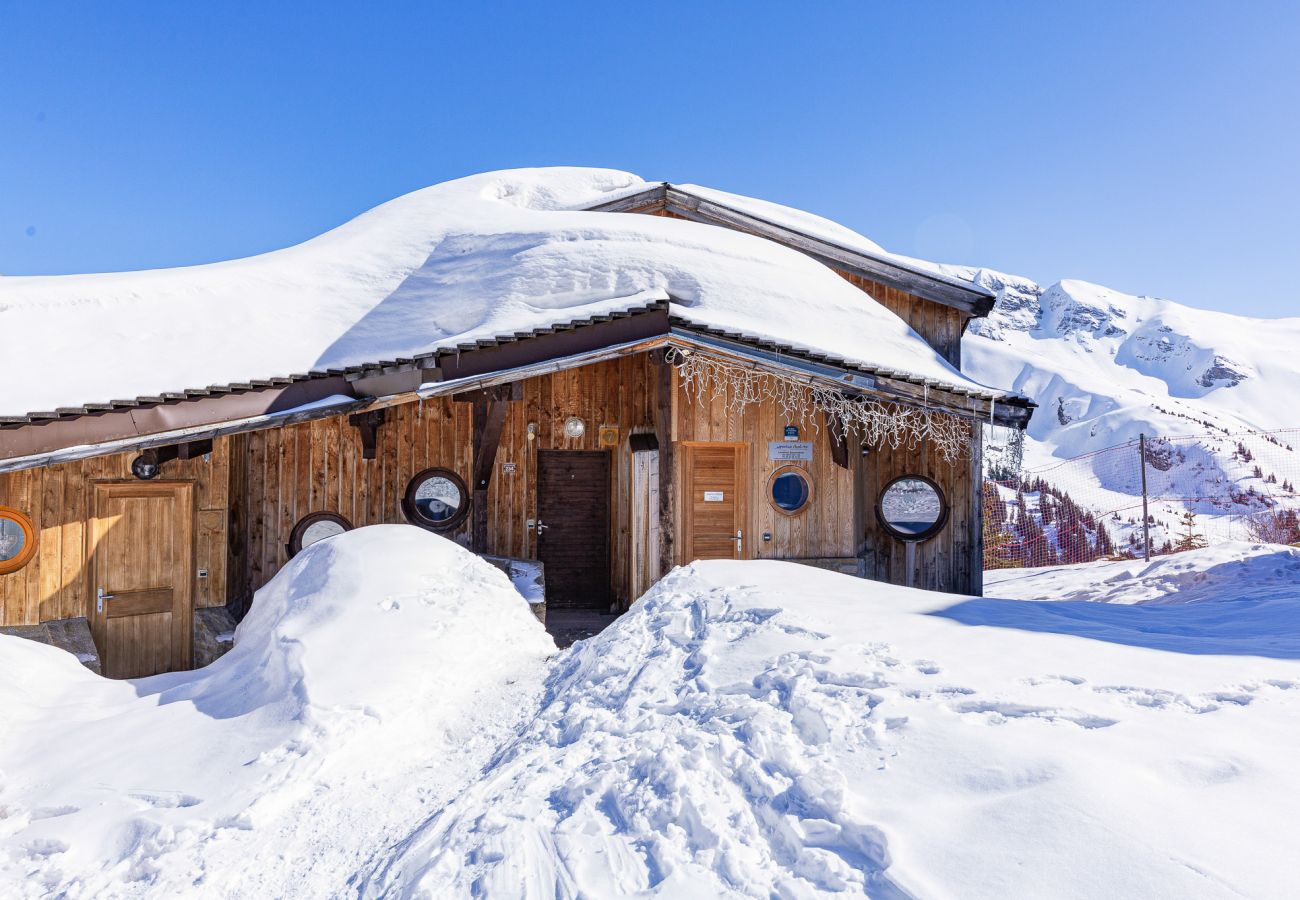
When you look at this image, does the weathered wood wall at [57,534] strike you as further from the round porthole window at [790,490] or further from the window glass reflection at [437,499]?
the round porthole window at [790,490]

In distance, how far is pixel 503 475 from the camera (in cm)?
978

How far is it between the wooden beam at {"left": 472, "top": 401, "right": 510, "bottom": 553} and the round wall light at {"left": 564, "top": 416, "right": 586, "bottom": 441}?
35.2 inches

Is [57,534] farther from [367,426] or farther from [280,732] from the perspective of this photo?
[280,732]

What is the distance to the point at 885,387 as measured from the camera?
8.46 metres

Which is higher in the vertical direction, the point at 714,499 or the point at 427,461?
the point at 427,461

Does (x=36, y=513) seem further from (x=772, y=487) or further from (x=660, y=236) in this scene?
(x=660, y=236)

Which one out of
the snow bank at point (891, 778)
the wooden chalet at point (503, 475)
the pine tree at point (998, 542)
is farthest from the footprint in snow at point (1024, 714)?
the pine tree at point (998, 542)

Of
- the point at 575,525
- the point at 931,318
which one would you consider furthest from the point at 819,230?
the point at 575,525

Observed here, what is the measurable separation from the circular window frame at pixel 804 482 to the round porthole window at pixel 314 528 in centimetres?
554

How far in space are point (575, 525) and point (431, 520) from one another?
92.4 inches

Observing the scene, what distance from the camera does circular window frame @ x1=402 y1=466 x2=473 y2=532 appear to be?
370 inches

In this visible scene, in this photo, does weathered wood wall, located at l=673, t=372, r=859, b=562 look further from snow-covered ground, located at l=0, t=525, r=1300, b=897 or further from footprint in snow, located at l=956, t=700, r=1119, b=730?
footprint in snow, located at l=956, t=700, r=1119, b=730

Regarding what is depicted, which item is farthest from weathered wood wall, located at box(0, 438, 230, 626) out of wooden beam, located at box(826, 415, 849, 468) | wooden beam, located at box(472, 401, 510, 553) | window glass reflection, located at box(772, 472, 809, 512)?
wooden beam, located at box(826, 415, 849, 468)

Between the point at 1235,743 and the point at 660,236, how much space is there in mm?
11889
